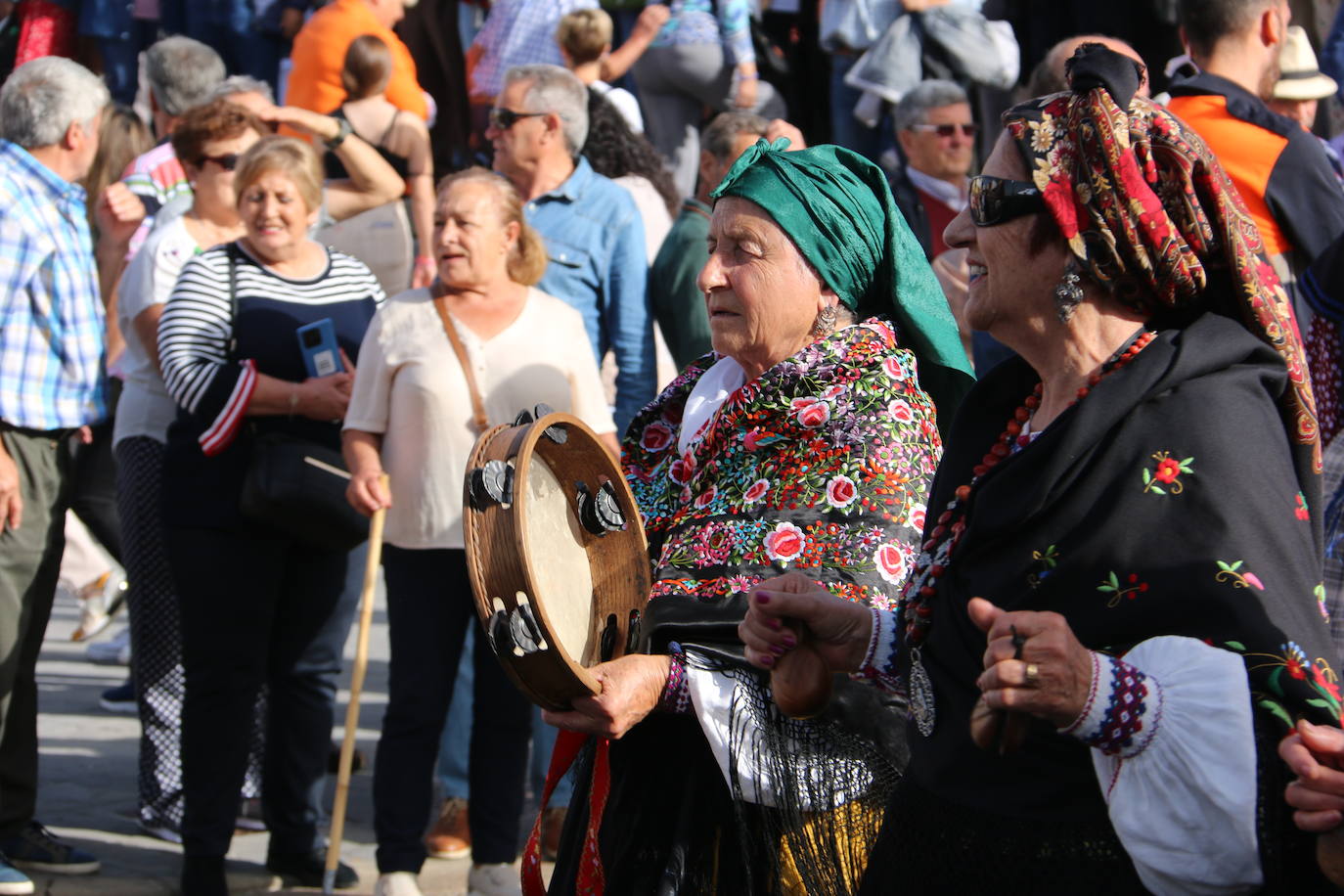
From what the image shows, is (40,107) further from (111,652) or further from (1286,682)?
(1286,682)

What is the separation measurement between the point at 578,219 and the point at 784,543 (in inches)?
127

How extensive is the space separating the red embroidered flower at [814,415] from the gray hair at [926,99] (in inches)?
150

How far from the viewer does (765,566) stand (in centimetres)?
304

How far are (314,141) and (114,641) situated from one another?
286cm

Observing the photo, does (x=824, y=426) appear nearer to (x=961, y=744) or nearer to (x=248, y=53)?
(x=961, y=744)

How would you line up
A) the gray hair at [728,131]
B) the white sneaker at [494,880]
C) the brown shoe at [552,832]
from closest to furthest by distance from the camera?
the white sneaker at [494,880] → the brown shoe at [552,832] → the gray hair at [728,131]

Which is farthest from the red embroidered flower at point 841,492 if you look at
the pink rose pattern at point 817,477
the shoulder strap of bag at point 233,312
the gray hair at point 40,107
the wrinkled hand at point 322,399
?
the gray hair at point 40,107

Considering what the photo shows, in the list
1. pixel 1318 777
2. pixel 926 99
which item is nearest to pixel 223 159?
pixel 926 99

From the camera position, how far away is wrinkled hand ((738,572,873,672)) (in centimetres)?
245

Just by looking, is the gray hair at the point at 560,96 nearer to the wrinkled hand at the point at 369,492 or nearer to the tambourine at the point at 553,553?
the wrinkled hand at the point at 369,492

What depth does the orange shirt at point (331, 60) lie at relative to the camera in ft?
27.4

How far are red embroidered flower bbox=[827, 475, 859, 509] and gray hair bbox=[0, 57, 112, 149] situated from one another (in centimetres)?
357

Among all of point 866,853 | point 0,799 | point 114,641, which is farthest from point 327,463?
point 114,641

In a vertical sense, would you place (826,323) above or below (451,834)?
above
